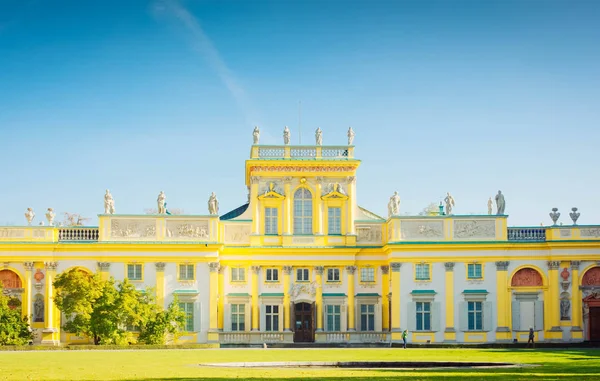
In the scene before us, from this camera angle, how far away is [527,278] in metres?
59.6

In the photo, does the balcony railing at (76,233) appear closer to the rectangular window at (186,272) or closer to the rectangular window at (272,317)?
the rectangular window at (186,272)

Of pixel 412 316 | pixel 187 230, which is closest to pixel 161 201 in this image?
pixel 187 230

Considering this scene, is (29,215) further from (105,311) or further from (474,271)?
(474,271)

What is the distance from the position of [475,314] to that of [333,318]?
941cm

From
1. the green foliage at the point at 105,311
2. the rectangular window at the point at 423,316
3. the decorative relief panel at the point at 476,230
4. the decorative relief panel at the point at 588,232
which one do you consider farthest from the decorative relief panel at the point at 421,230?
the green foliage at the point at 105,311

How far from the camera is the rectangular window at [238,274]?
201 feet

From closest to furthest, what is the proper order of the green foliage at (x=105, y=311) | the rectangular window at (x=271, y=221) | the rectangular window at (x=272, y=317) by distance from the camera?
the green foliage at (x=105, y=311)
the rectangular window at (x=272, y=317)
the rectangular window at (x=271, y=221)

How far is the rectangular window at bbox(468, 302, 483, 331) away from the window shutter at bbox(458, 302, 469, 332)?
216mm

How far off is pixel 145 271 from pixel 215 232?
17.1 feet

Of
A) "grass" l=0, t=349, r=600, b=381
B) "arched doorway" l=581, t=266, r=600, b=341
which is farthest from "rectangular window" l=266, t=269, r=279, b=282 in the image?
"grass" l=0, t=349, r=600, b=381

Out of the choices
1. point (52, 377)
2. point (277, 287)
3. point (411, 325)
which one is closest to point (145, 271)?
point (277, 287)

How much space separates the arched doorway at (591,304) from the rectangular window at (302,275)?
1809 centimetres

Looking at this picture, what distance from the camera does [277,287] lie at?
61125mm

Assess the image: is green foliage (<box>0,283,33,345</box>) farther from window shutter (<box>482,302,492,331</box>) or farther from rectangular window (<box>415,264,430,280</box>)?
window shutter (<box>482,302,492,331</box>)
